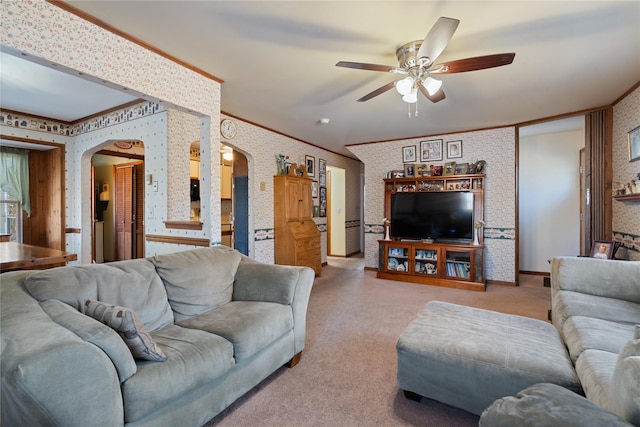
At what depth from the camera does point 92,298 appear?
1.58 metres

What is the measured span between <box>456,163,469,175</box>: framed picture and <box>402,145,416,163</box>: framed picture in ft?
2.38

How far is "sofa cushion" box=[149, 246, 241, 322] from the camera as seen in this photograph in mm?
2008

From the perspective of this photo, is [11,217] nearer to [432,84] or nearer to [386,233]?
[386,233]

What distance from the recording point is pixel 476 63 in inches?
78.5

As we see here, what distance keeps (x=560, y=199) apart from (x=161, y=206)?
588 centimetres

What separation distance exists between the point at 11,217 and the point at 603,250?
312 inches

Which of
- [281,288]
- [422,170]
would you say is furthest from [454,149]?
[281,288]

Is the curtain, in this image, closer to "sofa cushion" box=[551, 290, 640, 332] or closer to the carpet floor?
the carpet floor

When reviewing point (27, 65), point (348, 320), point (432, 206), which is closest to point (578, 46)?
point (432, 206)

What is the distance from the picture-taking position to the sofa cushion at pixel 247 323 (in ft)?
5.56

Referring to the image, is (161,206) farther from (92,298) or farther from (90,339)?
(90,339)

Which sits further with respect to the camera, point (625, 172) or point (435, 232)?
point (435, 232)

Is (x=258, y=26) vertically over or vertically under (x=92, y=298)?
over

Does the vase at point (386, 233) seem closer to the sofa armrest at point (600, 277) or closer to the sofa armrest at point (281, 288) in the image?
the sofa armrest at point (600, 277)
